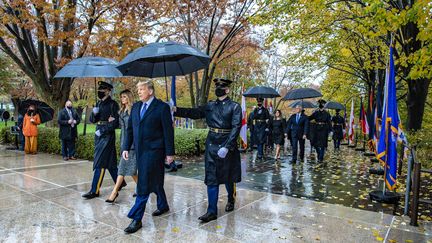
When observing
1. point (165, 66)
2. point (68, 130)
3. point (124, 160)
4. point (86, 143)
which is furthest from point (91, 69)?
point (86, 143)

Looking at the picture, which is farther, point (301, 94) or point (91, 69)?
point (301, 94)

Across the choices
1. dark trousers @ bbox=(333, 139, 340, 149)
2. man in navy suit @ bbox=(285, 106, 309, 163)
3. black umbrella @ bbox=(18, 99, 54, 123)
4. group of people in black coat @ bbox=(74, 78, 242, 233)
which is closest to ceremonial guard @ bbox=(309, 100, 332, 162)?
man in navy suit @ bbox=(285, 106, 309, 163)

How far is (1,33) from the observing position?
10.9 meters

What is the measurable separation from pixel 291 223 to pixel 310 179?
352 cm

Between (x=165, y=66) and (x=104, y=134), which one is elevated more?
(x=165, y=66)

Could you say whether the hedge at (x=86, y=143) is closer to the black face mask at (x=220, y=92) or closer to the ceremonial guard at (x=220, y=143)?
Answer: the ceremonial guard at (x=220, y=143)

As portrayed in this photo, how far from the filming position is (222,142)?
185 inches

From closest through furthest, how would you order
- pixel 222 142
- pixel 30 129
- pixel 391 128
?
1. pixel 222 142
2. pixel 391 128
3. pixel 30 129

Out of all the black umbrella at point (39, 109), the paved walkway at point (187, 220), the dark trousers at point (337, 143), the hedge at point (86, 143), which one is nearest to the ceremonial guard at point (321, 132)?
the hedge at point (86, 143)

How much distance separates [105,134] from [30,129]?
7.12 meters

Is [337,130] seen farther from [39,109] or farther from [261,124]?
[39,109]

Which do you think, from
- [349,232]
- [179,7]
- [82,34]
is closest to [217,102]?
[349,232]

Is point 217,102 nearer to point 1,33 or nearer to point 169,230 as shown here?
point 169,230

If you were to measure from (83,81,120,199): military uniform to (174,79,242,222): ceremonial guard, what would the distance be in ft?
4.73
